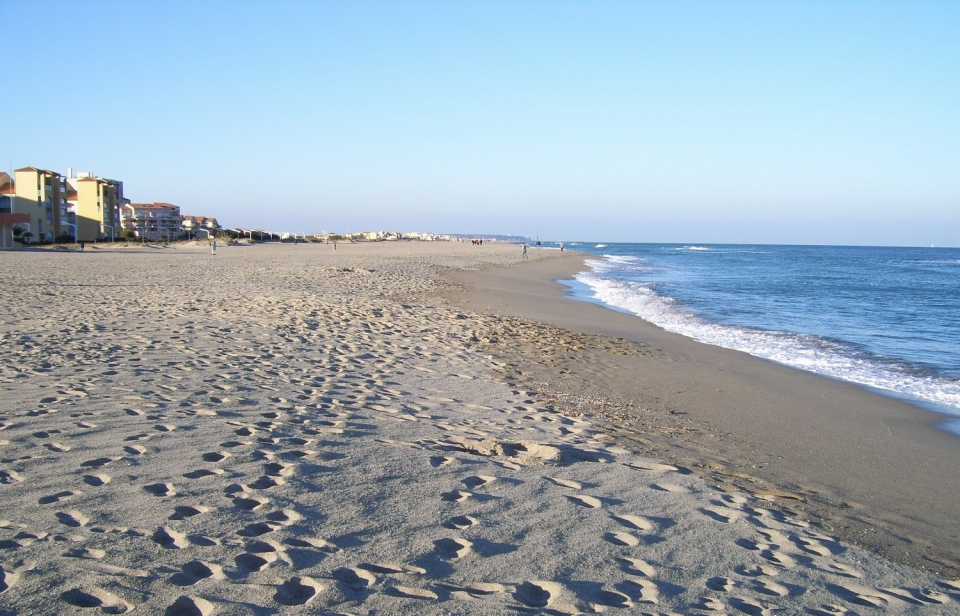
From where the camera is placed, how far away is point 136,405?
16.5 feet

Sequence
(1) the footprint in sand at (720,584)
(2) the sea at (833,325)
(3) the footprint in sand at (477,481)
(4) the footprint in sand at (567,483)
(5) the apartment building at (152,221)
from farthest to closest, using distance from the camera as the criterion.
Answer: (5) the apartment building at (152,221) < (2) the sea at (833,325) < (4) the footprint in sand at (567,483) < (3) the footprint in sand at (477,481) < (1) the footprint in sand at (720,584)

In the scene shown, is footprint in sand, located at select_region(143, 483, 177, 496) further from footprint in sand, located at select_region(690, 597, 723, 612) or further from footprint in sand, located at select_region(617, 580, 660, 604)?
footprint in sand, located at select_region(690, 597, 723, 612)

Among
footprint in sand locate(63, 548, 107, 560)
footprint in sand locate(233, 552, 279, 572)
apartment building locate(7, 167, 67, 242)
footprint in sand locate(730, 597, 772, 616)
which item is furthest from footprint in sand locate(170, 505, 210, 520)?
apartment building locate(7, 167, 67, 242)

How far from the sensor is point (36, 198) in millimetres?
51156

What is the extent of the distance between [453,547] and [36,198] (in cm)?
6066

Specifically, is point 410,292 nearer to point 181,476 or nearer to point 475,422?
point 475,422

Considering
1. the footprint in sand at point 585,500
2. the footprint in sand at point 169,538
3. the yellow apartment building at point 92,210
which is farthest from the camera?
the yellow apartment building at point 92,210

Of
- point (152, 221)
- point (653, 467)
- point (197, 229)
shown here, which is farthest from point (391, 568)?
point (197, 229)

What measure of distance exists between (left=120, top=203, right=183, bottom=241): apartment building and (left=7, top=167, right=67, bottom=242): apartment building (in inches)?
682

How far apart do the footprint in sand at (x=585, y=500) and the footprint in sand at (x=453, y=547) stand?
35.3 inches

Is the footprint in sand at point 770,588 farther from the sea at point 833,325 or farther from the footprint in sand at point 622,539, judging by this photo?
the sea at point 833,325

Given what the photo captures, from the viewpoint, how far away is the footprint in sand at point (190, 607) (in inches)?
92.7

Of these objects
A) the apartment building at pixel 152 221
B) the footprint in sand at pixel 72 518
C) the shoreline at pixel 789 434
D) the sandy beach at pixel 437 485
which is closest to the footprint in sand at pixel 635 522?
the sandy beach at pixel 437 485

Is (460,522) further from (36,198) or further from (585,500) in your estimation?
(36,198)
